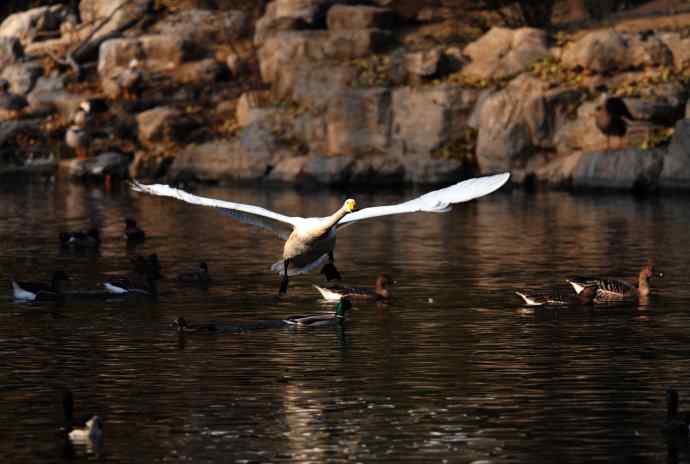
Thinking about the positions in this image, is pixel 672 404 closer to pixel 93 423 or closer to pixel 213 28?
pixel 93 423

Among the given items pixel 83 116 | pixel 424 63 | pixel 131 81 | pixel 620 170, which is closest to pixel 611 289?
pixel 620 170

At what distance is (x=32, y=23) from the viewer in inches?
3174

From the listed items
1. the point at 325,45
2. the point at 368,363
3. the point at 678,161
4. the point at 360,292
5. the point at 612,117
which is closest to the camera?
the point at 368,363

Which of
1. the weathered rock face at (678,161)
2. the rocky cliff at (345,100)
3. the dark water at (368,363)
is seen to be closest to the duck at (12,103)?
the rocky cliff at (345,100)

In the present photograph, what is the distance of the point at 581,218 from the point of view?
42344 millimetres

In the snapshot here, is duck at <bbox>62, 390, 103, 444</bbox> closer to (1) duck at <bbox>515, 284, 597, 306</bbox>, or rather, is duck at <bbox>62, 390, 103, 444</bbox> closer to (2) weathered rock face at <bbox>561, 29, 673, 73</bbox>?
(1) duck at <bbox>515, 284, 597, 306</bbox>

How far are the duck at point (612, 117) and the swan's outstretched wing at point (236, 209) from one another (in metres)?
28.0

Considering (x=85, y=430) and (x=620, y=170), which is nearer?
(x=85, y=430)

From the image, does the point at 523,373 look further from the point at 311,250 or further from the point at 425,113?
the point at 425,113

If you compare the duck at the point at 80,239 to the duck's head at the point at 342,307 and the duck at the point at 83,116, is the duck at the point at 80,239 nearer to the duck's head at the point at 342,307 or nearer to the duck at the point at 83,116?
the duck's head at the point at 342,307

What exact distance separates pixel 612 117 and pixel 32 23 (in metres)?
38.1

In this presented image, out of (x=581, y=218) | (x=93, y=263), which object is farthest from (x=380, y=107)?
(x=93, y=263)

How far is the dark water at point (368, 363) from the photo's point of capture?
15781mm

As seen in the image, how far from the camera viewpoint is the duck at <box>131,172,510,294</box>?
66.4ft
